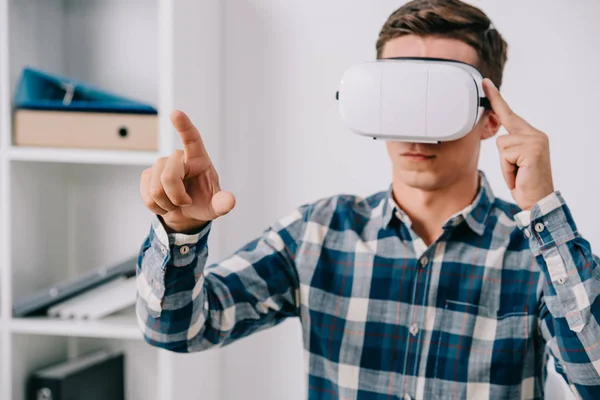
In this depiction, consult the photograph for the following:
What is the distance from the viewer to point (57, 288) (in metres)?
1.78

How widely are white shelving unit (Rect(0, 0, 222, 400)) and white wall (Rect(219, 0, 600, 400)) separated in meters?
0.07

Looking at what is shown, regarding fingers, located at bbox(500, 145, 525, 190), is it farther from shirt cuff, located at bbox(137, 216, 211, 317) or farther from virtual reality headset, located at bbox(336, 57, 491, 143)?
shirt cuff, located at bbox(137, 216, 211, 317)

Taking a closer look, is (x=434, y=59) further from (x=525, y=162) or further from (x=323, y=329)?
(x=323, y=329)

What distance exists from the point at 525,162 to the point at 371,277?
1.25 feet

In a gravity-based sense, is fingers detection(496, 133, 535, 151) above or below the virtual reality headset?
below

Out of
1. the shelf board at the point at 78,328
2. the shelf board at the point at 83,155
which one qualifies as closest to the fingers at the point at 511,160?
the shelf board at the point at 83,155

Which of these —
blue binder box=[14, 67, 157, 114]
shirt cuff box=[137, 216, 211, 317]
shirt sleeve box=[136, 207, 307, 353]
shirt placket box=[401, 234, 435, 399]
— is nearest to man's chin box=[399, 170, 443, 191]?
shirt placket box=[401, 234, 435, 399]

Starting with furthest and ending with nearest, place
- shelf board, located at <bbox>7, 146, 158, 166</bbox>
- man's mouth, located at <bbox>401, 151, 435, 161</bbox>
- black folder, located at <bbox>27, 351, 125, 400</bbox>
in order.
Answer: black folder, located at <bbox>27, 351, 125, 400</bbox> → shelf board, located at <bbox>7, 146, 158, 166</bbox> → man's mouth, located at <bbox>401, 151, 435, 161</bbox>

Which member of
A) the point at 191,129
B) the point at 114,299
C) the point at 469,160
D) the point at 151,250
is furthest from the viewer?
the point at 114,299

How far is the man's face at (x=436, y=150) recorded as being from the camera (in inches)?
48.6

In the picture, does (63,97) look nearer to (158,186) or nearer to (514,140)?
(158,186)

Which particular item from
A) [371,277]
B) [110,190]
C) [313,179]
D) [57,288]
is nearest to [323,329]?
[371,277]

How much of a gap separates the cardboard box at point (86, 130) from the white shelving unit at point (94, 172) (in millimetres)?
21

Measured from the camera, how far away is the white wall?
69.0 inches
